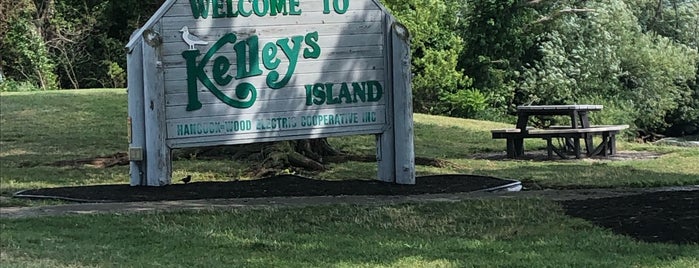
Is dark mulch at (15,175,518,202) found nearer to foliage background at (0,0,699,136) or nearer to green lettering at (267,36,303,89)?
green lettering at (267,36,303,89)

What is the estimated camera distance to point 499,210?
825cm

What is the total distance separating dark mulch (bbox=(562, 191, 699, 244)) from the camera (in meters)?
6.95

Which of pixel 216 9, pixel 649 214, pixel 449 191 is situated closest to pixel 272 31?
pixel 216 9

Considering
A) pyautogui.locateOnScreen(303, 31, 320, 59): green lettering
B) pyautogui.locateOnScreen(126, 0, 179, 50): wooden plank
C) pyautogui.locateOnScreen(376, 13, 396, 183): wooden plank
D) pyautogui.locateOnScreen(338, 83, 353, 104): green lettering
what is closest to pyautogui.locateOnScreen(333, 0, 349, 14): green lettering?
pyautogui.locateOnScreen(303, 31, 320, 59): green lettering

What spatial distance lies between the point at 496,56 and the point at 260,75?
24109 millimetres

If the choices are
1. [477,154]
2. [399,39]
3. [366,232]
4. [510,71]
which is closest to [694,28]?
[510,71]

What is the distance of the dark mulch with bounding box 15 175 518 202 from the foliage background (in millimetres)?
20468

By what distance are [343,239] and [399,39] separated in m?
4.27

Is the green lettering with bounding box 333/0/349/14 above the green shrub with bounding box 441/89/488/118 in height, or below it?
above

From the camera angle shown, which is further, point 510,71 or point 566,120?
point 510,71

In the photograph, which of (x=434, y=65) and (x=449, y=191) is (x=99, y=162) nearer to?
(x=449, y=191)

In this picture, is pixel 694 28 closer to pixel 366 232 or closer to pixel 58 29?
pixel 58 29

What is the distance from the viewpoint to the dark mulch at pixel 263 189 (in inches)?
357

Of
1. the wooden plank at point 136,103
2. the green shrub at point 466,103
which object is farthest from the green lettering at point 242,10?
the green shrub at point 466,103
